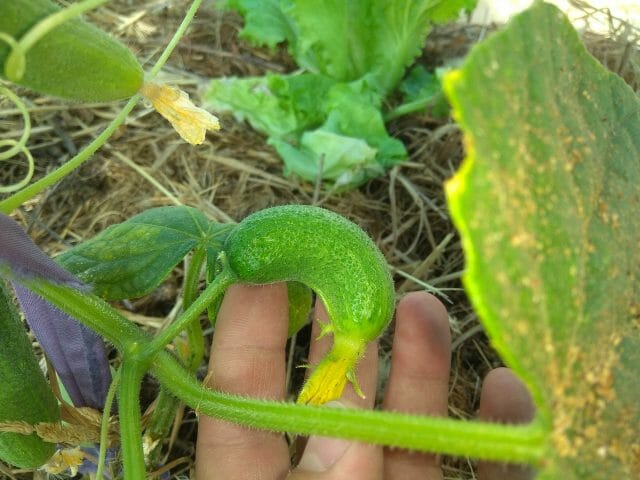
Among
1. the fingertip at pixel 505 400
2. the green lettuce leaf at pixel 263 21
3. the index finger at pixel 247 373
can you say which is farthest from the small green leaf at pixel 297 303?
the green lettuce leaf at pixel 263 21

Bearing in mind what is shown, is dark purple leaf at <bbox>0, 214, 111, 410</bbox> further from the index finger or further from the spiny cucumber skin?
the spiny cucumber skin

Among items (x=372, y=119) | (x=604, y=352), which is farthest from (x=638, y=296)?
(x=372, y=119)

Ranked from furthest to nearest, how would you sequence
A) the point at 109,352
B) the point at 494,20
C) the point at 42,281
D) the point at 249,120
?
the point at 494,20 < the point at 249,120 < the point at 109,352 < the point at 42,281

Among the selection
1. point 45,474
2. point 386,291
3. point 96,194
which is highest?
point 386,291

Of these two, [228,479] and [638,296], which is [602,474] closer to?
[638,296]

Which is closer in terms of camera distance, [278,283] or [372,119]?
[278,283]

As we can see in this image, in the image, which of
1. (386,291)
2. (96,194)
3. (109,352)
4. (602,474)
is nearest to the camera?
(602,474)

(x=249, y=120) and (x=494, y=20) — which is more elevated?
(x=494, y=20)
